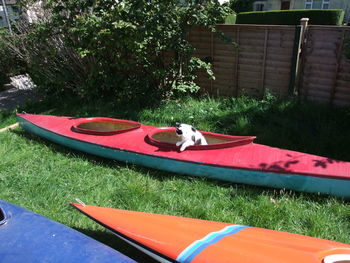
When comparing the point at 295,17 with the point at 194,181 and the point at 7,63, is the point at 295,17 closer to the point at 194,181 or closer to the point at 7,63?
the point at 7,63

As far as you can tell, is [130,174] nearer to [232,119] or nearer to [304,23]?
[232,119]

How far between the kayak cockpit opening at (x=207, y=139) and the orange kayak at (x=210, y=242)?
60.8 inches

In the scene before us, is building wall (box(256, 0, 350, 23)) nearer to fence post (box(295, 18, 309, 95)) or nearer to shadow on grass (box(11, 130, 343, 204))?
fence post (box(295, 18, 309, 95))

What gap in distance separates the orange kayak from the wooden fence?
4.50m

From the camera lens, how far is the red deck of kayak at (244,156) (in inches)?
151

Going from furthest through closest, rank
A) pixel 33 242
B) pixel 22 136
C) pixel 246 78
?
pixel 246 78, pixel 22 136, pixel 33 242

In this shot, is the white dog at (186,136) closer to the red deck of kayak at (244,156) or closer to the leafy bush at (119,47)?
the red deck of kayak at (244,156)

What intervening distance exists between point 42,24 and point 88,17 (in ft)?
4.72

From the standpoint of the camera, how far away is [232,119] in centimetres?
621

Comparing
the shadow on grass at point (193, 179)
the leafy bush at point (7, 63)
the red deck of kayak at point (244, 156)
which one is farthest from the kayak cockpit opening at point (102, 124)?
the leafy bush at point (7, 63)

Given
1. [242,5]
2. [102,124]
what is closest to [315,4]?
[242,5]

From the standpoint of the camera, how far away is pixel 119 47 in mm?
7188

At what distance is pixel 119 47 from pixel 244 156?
4.24m

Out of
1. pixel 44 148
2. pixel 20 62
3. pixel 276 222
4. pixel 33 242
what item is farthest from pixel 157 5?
pixel 20 62
